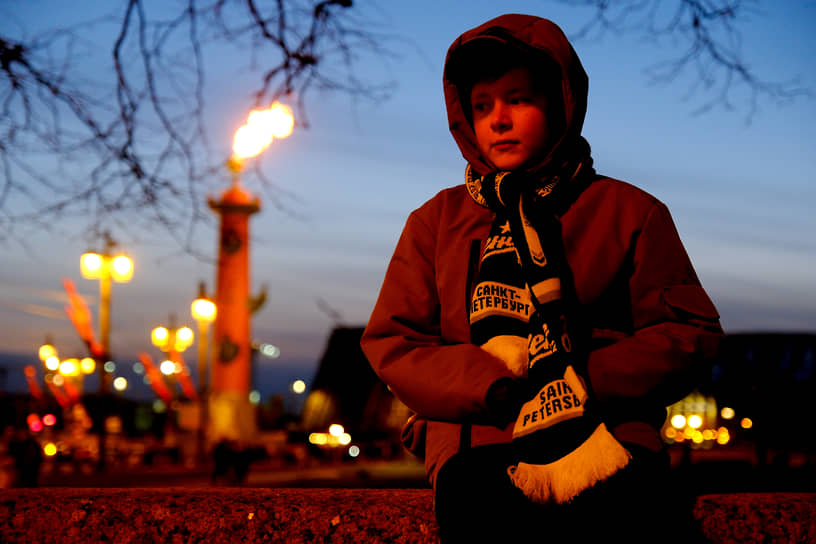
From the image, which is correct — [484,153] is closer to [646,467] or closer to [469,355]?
[469,355]

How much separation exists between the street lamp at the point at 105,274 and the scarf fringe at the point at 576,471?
20.5m

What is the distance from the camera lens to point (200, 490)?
2824 millimetres

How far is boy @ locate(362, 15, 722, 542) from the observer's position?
6.08 ft

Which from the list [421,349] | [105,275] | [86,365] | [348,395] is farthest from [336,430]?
[421,349]

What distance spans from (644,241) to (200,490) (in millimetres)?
1737

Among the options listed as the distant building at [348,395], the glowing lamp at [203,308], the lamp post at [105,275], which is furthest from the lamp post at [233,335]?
the lamp post at [105,275]

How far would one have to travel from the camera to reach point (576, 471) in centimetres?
177

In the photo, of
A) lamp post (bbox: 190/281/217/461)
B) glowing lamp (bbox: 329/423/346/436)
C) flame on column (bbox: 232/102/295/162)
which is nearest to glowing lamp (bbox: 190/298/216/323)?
lamp post (bbox: 190/281/217/461)

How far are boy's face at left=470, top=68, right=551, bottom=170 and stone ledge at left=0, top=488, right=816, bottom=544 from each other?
1.12 metres

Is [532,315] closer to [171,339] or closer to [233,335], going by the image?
[171,339]

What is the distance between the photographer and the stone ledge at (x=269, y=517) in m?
2.58

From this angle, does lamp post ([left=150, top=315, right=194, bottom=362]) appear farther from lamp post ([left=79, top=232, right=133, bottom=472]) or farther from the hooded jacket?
the hooded jacket

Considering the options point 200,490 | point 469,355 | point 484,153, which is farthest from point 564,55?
point 200,490

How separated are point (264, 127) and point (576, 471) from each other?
4458 mm
